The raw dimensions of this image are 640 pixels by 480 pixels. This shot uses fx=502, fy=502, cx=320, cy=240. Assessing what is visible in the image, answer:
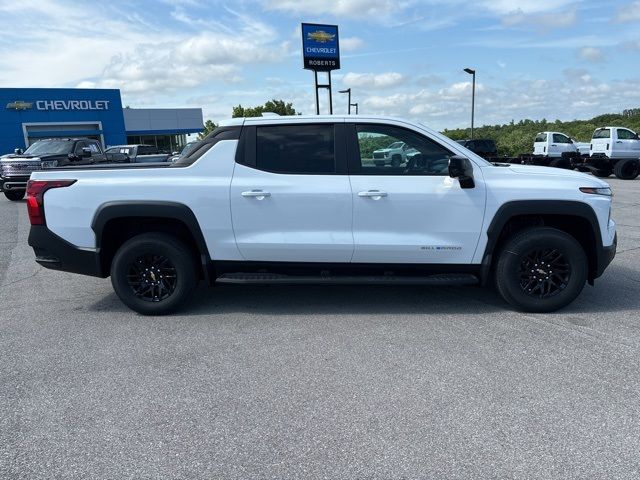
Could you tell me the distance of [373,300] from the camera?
202 inches

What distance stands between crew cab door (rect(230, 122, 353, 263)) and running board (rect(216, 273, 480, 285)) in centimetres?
17

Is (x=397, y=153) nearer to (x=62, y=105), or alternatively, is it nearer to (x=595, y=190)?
(x=595, y=190)

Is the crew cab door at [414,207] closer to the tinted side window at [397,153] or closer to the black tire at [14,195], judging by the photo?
the tinted side window at [397,153]

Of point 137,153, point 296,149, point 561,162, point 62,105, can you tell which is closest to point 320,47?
point 137,153

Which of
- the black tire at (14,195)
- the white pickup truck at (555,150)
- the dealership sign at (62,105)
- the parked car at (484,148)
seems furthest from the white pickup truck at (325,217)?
the dealership sign at (62,105)

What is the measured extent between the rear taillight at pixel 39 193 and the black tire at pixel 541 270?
4.07 meters

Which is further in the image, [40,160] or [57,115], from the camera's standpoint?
[57,115]

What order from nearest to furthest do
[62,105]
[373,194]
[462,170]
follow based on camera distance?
[462,170]
[373,194]
[62,105]

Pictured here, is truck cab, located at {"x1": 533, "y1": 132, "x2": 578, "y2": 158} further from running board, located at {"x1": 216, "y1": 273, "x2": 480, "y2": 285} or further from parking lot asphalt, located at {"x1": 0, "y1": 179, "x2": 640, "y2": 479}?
running board, located at {"x1": 216, "y1": 273, "x2": 480, "y2": 285}

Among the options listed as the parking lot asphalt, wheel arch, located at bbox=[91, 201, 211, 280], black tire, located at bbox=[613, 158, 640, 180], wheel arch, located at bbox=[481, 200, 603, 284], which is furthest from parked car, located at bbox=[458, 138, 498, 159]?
wheel arch, located at bbox=[91, 201, 211, 280]

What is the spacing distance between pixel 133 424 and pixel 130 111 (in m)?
48.8

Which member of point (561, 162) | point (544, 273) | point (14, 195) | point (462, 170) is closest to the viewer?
point (462, 170)

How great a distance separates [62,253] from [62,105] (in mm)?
37854

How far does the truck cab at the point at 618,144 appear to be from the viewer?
783 inches
